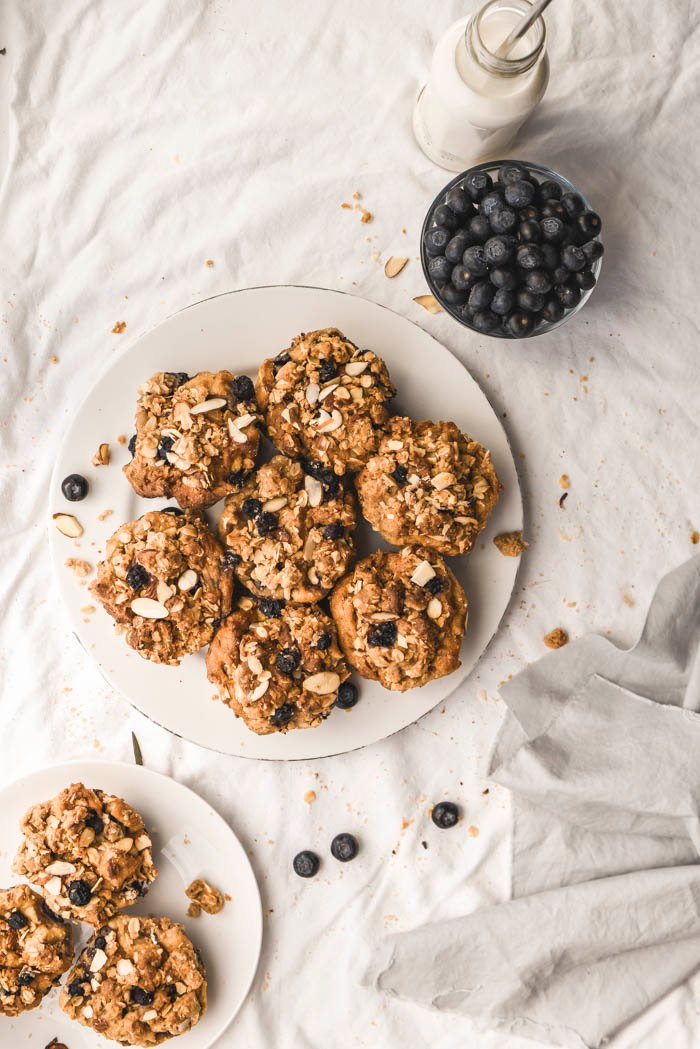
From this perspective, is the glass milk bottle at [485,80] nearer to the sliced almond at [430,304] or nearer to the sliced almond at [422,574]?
the sliced almond at [430,304]

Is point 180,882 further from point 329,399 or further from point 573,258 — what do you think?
point 573,258

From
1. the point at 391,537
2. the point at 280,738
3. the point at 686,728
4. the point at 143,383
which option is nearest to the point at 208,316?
the point at 143,383

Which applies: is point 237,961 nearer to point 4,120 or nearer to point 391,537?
point 391,537

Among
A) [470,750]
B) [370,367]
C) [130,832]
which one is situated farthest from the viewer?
[470,750]

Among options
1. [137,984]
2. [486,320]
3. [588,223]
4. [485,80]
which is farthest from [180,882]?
[485,80]

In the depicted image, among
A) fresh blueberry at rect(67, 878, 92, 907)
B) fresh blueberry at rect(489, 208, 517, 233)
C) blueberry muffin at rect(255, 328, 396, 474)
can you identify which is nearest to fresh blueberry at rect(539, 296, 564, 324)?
fresh blueberry at rect(489, 208, 517, 233)

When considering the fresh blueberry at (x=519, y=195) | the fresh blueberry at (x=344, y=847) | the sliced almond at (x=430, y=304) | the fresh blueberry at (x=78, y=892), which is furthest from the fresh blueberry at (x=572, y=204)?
the fresh blueberry at (x=78, y=892)
